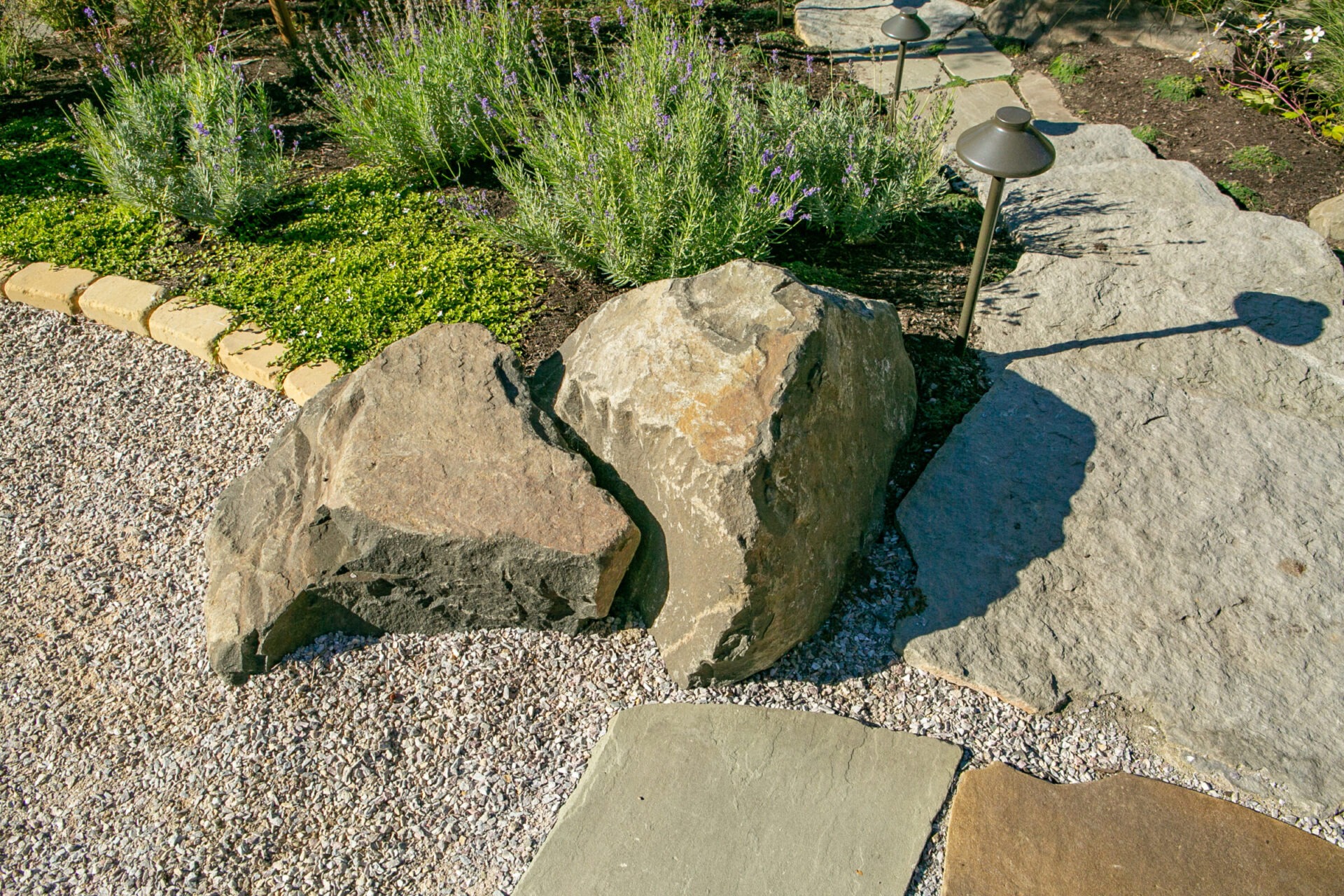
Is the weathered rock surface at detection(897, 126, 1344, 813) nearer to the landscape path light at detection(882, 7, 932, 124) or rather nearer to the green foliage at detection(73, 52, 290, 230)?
the landscape path light at detection(882, 7, 932, 124)

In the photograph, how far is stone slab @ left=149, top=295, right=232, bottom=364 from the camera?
4449 millimetres

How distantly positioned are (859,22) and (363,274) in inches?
185

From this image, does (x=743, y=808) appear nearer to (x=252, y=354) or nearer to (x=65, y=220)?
(x=252, y=354)

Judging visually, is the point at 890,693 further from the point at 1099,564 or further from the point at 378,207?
the point at 378,207

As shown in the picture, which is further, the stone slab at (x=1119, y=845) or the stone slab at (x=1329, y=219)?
the stone slab at (x=1329, y=219)

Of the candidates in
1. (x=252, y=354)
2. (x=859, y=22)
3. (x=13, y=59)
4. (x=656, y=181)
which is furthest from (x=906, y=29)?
(x=13, y=59)

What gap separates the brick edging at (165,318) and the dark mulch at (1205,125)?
203 inches

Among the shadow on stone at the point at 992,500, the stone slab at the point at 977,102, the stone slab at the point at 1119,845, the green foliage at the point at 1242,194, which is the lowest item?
the stone slab at the point at 1119,845

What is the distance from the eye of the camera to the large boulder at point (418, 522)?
2.87 meters

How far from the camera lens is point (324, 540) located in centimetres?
299

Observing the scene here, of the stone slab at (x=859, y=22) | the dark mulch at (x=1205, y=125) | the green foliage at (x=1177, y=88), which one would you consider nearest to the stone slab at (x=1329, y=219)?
the dark mulch at (x=1205, y=125)

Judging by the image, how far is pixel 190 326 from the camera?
450 cm

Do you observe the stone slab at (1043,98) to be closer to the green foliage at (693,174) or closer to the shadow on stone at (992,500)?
the green foliage at (693,174)

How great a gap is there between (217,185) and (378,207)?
0.84m
